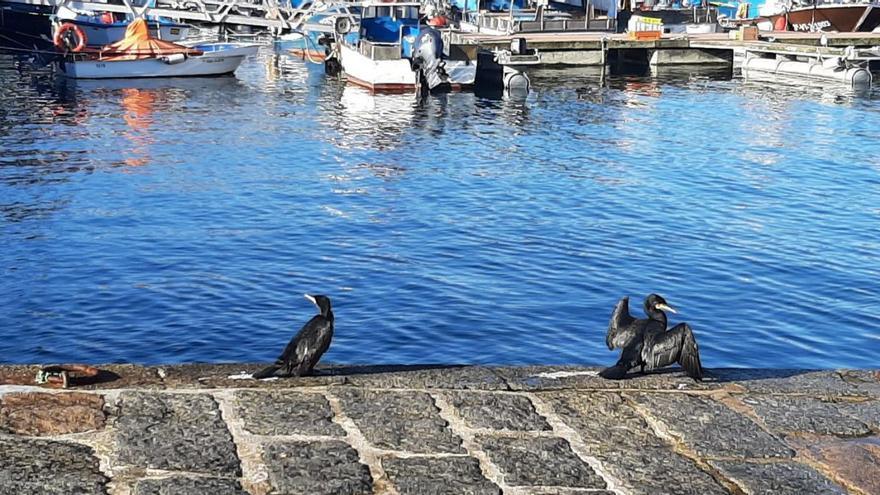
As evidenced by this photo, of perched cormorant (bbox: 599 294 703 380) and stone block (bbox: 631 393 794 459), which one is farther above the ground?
perched cormorant (bbox: 599 294 703 380)

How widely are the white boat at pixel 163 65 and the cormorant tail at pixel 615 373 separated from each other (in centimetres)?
4298

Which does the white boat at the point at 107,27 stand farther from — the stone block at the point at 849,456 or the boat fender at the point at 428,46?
the stone block at the point at 849,456

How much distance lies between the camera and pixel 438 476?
26.8 feet

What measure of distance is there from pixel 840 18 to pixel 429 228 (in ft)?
158

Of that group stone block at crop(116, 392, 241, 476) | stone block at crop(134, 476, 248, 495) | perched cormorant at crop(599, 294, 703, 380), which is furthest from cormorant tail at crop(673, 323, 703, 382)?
stone block at crop(134, 476, 248, 495)

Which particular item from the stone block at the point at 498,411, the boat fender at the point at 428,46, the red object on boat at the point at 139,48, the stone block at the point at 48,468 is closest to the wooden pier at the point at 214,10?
the red object on boat at the point at 139,48

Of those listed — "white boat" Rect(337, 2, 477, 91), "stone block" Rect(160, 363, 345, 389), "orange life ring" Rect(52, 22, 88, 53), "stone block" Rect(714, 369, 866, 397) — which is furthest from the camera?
"orange life ring" Rect(52, 22, 88, 53)

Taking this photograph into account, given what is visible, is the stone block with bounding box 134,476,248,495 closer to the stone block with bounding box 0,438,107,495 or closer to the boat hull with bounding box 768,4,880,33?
the stone block with bounding box 0,438,107,495

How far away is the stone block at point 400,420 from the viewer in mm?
8750

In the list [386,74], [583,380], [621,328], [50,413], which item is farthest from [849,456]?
[386,74]

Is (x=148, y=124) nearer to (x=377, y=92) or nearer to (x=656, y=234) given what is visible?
(x=377, y=92)

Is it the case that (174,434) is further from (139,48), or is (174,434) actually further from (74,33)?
(74,33)

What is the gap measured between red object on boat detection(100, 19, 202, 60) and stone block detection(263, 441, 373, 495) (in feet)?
146

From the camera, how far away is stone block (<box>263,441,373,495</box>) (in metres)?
7.92
